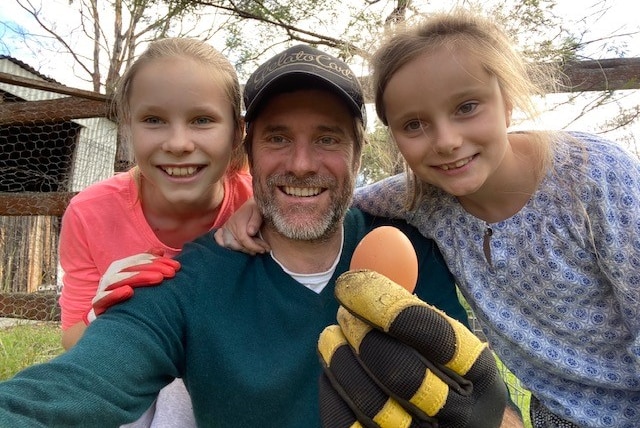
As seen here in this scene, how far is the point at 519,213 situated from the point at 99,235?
64.0 inches

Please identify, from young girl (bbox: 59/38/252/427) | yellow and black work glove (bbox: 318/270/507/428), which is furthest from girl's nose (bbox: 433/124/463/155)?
young girl (bbox: 59/38/252/427)

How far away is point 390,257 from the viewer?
127 centimetres

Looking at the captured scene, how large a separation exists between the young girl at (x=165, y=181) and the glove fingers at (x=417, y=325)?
891 millimetres

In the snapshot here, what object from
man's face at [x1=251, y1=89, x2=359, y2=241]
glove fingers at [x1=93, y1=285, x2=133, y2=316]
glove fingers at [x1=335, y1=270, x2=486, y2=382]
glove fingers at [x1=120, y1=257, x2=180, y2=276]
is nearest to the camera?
glove fingers at [x1=335, y1=270, x2=486, y2=382]

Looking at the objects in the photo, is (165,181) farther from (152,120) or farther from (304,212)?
(304,212)

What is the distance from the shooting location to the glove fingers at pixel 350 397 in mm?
1087

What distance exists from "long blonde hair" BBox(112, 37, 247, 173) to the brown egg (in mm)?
1039

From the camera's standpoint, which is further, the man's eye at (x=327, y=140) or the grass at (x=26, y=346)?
the grass at (x=26, y=346)

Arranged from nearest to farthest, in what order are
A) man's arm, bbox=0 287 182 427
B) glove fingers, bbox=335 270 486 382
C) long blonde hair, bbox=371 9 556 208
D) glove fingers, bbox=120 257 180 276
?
glove fingers, bbox=335 270 486 382 < man's arm, bbox=0 287 182 427 < glove fingers, bbox=120 257 180 276 < long blonde hair, bbox=371 9 556 208

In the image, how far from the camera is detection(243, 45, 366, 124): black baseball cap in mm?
1830

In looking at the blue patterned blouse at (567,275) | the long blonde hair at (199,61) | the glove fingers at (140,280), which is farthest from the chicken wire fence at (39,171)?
the blue patterned blouse at (567,275)

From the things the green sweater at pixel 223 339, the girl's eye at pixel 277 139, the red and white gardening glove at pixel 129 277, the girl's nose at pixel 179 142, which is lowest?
the green sweater at pixel 223 339

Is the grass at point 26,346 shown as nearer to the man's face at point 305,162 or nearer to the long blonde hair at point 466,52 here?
the man's face at point 305,162

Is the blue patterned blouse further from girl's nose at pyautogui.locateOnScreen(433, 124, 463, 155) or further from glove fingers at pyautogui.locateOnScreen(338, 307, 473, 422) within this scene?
glove fingers at pyautogui.locateOnScreen(338, 307, 473, 422)
